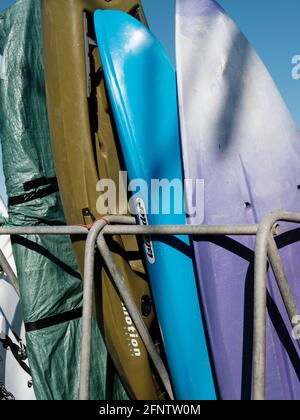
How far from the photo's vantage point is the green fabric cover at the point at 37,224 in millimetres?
2025

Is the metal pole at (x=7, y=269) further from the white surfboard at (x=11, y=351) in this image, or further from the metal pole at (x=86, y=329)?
the metal pole at (x=86, y=329)

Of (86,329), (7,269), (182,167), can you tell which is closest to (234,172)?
(182,167)

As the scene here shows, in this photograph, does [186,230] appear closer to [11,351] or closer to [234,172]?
[234,172]

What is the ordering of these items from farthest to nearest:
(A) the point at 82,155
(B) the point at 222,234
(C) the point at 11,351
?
1. (C) the point at 11,351
2. (A) the point at 82,155
3. (B) the point at 222,234

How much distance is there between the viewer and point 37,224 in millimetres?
2078

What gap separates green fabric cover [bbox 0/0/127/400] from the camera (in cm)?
203

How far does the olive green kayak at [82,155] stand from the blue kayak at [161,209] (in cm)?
10

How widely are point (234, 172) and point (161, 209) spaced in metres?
0.31

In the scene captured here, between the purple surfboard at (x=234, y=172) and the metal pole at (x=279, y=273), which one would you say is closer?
the metal pole at (x=279, y=273)

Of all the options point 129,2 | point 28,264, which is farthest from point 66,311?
point 129,2

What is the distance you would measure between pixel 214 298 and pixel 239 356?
22 cm

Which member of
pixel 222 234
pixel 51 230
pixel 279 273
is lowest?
pixel 279 273

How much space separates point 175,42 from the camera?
173 cm

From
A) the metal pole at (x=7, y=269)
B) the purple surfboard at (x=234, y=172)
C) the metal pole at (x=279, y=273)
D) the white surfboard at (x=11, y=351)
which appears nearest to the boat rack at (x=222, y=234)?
the metal pole at (x=279, y=273)
